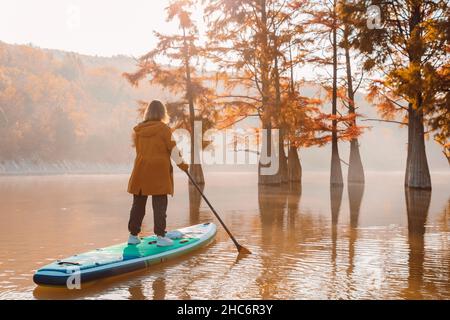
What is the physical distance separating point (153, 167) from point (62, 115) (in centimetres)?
8873

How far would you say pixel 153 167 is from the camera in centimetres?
816

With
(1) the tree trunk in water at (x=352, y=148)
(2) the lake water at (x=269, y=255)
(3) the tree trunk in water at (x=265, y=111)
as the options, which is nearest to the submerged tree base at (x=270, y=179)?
(3) the tree trunk in water at (x=265, y=111)

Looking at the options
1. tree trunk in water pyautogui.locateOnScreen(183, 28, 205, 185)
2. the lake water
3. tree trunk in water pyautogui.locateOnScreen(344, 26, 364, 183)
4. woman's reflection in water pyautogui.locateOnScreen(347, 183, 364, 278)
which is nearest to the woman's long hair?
the lake water

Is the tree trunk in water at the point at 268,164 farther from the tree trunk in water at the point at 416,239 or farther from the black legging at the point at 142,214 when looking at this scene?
the black legging at the point at 142,214

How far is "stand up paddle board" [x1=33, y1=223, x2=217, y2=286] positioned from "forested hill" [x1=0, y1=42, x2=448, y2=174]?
7001 cm

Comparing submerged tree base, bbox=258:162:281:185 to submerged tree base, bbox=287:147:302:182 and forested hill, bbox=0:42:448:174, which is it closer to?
submerged tree base, bbox=287:147:302:182

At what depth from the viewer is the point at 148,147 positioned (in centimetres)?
820

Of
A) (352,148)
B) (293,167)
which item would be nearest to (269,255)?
(293,167)

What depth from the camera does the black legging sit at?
27.2ft

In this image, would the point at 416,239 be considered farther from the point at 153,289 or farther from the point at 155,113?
the point at 153,289

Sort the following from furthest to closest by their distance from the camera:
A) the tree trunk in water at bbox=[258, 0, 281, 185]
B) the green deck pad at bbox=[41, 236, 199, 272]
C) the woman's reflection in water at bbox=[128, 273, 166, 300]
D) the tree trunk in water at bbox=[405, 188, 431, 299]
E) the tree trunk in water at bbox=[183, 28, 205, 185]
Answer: the tree trunk in water at bbox=[183, 28, 205, 185], the tree trunk in water at bbox=[258, 0, 281, 185], the tree trunk in water at bbox=[405, 188, 431, 299], the green deck pad at bbox=[41, 236, 199, 272], the woman's reflection in water at bbox=[128, 273, 166, 300]

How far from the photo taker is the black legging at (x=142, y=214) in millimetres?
8281

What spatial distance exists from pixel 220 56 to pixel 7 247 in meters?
21.0

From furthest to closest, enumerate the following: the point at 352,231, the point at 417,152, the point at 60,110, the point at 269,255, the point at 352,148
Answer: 1. the point at 60,110
2. the point at 352,148
3. the point at 417,152
4. the point at 352,231
5. the point at 269,255
